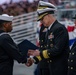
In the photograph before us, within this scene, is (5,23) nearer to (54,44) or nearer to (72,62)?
(54,44)

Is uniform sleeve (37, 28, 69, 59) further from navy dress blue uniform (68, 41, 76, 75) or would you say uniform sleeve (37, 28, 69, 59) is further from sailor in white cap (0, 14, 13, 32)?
sailor in white cap (0, 14, 13, 32)

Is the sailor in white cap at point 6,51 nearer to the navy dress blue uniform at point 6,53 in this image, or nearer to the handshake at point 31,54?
the navy dress blue uniform at point 6,53

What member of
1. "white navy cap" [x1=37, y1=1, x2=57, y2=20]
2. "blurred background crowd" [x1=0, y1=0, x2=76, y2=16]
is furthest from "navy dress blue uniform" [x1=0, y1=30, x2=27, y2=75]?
"blurred background crowd" [x1=0, y1=0, x2=76, y2=16]

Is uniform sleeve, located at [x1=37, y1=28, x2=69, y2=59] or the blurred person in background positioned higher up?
uniform sleeve, located at [x1=37, y1=28, x2=69, y2=59]

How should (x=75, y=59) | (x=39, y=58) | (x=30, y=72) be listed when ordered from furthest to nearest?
(x=30, y=72) → (x=39, y=58) → (x=75, y=59)

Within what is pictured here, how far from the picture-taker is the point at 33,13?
699 inches

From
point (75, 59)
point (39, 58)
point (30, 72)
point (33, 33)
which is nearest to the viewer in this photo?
point (75, 59)

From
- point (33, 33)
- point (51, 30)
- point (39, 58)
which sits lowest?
point (33, 33)

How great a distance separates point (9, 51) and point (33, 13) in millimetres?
11193

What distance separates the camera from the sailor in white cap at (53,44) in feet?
22.0

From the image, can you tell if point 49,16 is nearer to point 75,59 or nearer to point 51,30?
point 51,30

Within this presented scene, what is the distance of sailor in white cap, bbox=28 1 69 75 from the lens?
6711 mm

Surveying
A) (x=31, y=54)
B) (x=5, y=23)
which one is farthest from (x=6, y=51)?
(x=31, y=54)

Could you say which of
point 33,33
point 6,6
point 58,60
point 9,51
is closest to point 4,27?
point 9,51
